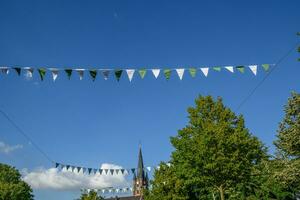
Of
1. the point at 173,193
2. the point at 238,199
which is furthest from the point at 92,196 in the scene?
the point at 238,199

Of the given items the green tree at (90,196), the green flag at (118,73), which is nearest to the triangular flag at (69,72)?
the green flag at (118,73)

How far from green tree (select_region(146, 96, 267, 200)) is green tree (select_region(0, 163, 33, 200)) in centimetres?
3104

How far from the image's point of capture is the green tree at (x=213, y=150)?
115ft

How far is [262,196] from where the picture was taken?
45.9 metres

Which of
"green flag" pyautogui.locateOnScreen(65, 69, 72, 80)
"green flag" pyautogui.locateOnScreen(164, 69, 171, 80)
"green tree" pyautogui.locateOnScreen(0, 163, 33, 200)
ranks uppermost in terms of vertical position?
"green tree" pyautogui.locateOnScreen(0, 163, 33, 200)

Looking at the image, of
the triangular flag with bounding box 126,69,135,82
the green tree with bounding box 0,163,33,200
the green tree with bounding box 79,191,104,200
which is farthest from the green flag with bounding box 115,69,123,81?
the green tree with bounding box 0,163,33,200

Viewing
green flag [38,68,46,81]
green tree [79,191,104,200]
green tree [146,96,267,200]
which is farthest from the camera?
green tree [79,191,104,200]

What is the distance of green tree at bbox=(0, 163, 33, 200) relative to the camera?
206 ft

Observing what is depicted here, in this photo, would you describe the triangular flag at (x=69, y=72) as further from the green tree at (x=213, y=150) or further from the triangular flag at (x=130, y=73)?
the green tree at (x=213, y=150)

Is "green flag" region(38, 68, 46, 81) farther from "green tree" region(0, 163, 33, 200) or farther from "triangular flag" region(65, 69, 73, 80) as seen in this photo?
"green tree" region(0, 163, 33, 200)

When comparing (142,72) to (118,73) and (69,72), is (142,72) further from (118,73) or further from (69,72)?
(69,72)

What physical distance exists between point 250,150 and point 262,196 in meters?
11.0

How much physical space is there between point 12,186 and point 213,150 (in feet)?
133

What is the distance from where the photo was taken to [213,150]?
3497 cm
